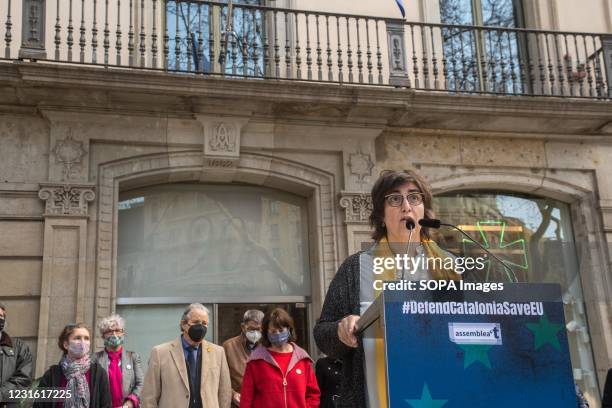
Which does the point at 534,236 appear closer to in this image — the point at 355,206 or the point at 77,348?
the point at 355,206

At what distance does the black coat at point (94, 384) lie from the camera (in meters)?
5.92

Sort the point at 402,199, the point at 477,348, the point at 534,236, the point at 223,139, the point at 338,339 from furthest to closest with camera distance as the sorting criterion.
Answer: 1. the point at 534,236
2. the point at 223,139
3. the point at 402,199
4. the point at 338,339
5. the point at 477,348

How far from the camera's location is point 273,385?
19.9ft

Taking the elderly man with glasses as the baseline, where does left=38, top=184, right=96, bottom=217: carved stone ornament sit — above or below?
above

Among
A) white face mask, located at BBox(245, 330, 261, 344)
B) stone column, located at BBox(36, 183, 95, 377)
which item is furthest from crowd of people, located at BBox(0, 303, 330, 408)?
stone column, located at BBox(36, 183, 95, 377)

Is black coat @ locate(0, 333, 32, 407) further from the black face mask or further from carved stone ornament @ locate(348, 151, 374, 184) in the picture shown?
carved stone ornament @ locate(348, 151, 374, 184)

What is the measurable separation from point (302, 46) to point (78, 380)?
21.1 ft

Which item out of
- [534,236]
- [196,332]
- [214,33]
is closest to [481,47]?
[534,236]

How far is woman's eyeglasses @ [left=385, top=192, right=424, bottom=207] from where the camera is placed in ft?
8.82

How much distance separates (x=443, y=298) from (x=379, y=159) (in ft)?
27.6

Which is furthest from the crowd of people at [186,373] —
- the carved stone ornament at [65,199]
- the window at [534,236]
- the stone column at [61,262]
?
the window at [534,236]

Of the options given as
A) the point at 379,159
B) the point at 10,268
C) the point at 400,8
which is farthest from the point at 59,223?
the point at 400,8

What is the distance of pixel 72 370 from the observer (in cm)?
598

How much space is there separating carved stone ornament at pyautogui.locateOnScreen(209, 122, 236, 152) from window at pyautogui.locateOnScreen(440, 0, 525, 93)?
133 inches
